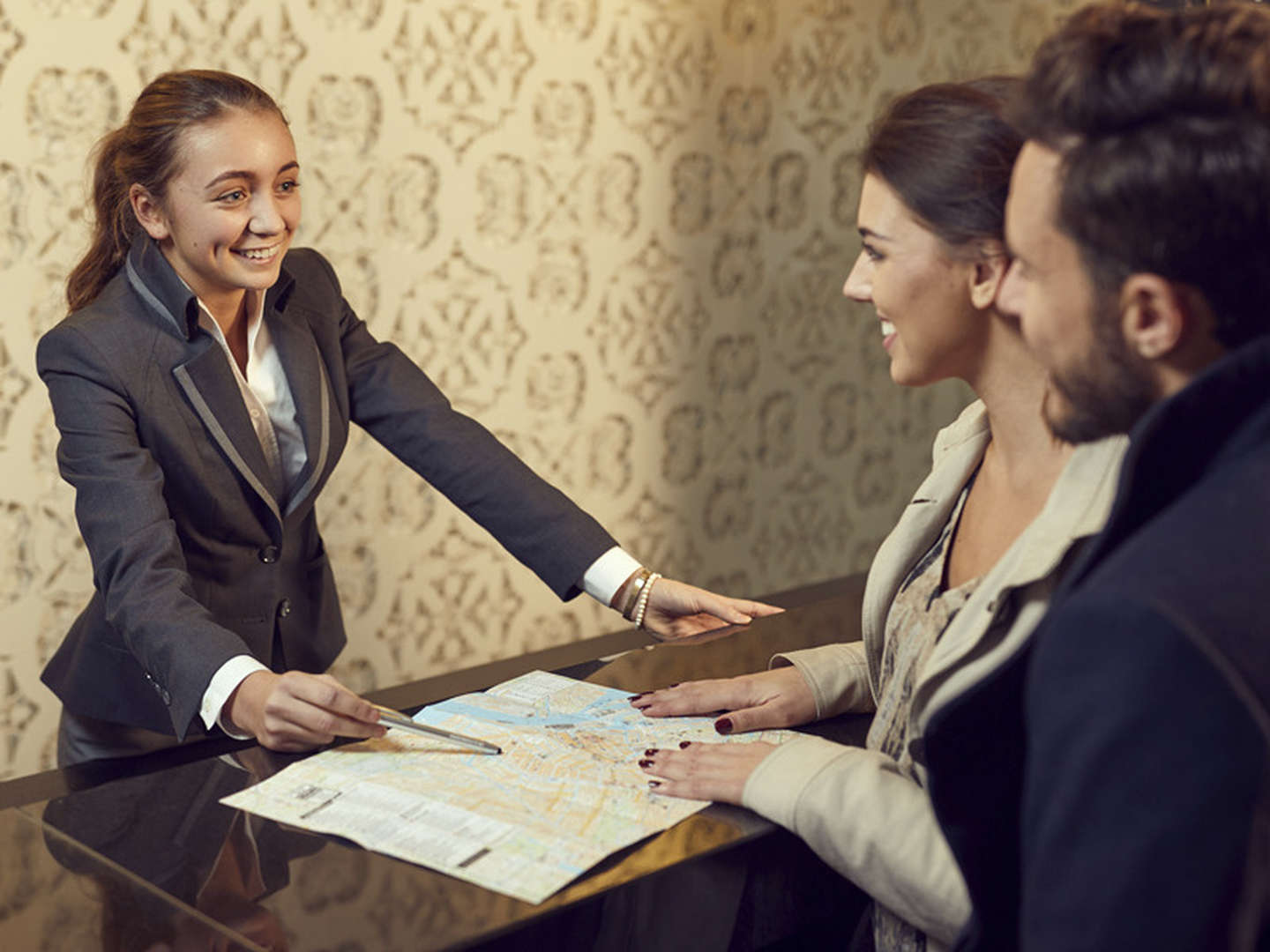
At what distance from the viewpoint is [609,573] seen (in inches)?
98.2

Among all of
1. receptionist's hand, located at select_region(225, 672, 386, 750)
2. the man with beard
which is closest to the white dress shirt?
receptionist's hand, located at select_region(225, 672, 386, 750)

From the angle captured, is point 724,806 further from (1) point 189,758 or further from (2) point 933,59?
(2) point 933,59

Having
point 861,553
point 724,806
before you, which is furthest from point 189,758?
point 861,553

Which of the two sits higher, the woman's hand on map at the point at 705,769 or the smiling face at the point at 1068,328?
the smiling face at the point at 1068,328

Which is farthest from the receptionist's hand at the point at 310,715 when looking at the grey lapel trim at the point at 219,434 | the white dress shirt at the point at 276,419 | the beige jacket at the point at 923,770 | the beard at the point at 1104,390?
the beard at the point at 1104,390

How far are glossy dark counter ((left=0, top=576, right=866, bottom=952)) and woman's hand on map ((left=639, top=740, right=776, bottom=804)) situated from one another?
0.09 feet

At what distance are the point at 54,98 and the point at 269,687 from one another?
1.96 m

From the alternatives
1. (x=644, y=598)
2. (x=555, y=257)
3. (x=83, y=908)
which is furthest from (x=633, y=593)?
(x=555, y=257)

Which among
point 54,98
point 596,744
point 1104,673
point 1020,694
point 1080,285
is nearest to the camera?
point 1104,673

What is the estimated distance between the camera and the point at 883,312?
1772 mm

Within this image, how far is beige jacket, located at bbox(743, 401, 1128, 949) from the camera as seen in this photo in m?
1.41

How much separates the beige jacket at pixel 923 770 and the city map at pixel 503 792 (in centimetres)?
14

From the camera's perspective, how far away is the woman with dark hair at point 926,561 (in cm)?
144

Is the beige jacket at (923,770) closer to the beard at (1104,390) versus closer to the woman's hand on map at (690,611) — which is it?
the beard at (1104,390)
